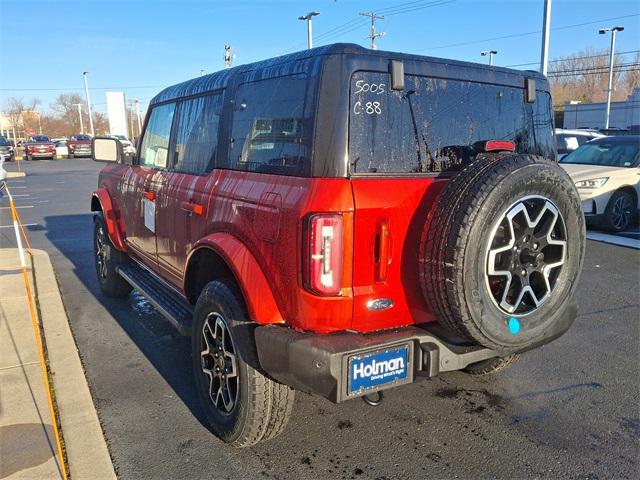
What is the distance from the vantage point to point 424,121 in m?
2.67

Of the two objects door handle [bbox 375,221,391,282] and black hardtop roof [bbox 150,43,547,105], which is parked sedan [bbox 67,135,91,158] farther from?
door handle [bbox 375,221,391,282]

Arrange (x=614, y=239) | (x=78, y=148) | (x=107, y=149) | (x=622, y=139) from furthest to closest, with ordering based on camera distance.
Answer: (x=78, y=148) → (x=622, y=139) → (x=614, y=239) → (x=107, y=149)

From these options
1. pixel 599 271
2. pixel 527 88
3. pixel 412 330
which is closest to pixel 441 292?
pixel 412 330

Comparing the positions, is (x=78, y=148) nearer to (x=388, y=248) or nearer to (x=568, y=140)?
(x=568, y=140)

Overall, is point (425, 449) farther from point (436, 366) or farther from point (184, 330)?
point (184, 330)

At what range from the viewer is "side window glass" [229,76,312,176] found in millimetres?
2523

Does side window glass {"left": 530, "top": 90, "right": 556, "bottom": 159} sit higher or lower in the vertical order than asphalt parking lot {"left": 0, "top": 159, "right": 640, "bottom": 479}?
higher

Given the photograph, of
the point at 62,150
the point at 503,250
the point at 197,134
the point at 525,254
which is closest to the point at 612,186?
the point at 525,254

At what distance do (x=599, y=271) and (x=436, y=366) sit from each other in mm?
5036

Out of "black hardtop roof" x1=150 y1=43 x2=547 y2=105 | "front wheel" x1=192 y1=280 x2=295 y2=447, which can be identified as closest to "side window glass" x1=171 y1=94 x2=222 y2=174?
"black hardtop roof" x1=150 y1=43 x2=547 y2=105

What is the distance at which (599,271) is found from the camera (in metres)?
6.58

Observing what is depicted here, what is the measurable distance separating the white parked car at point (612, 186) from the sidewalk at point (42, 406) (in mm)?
7996

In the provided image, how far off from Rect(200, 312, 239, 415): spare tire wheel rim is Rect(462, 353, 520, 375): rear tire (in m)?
1.68

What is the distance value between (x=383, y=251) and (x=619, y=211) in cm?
832
